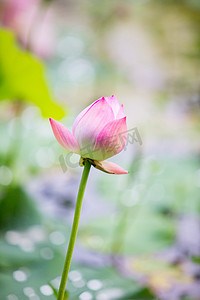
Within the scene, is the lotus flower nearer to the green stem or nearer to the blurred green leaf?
the green stem

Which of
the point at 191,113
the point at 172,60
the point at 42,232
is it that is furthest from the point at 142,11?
the point at 42,232

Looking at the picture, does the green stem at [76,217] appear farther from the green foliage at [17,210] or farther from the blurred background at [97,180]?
the green foliage at [17,210]

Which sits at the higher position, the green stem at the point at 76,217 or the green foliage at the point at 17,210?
the green foliage at the point at 17,210

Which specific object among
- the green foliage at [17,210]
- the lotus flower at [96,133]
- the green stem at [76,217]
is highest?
the green foliage at [17,210]

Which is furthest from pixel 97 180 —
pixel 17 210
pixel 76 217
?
pixel 76 217

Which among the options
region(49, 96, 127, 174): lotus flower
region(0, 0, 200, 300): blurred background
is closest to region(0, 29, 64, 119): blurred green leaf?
region(0, 0, 200, 300): blurred background

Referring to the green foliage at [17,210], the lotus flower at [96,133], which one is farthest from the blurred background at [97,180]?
the lotus flower at [96,133]

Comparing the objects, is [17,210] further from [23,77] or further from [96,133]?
[96,133]

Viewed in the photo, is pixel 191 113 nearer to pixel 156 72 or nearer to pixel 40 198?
pixel 156 72

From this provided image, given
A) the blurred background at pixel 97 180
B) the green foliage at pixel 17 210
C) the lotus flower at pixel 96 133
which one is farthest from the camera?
the green foliage at pixel 17 210
